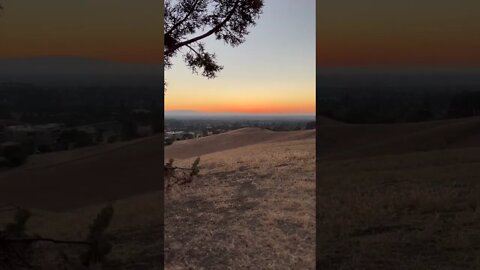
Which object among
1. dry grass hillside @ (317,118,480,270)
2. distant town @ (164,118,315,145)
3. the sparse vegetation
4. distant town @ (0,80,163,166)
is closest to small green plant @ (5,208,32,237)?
the sparse vegetation

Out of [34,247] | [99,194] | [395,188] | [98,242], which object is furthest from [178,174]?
[395,188]

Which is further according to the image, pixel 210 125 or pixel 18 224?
pixel 210 125

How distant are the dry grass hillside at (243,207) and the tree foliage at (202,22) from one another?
36.9 inches

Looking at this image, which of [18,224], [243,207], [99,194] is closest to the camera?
[18,224]

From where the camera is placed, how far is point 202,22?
3764mm

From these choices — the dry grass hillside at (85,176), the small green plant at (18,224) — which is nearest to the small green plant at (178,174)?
the dry grass hillside at (85,176)

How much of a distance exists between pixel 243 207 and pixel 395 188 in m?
1.34

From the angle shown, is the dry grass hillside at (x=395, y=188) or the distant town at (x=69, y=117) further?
the dry grass hillside at (x=395, y=188)

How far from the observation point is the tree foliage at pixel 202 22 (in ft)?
12.2

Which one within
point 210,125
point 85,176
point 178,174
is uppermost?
point 210,125

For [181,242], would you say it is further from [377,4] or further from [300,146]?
[377,4]

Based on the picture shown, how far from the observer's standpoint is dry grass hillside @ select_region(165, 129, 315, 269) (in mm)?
3652

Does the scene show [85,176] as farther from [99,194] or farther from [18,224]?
[18,224]

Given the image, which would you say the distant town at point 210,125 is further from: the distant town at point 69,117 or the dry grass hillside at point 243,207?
the distant town at point 69,117
